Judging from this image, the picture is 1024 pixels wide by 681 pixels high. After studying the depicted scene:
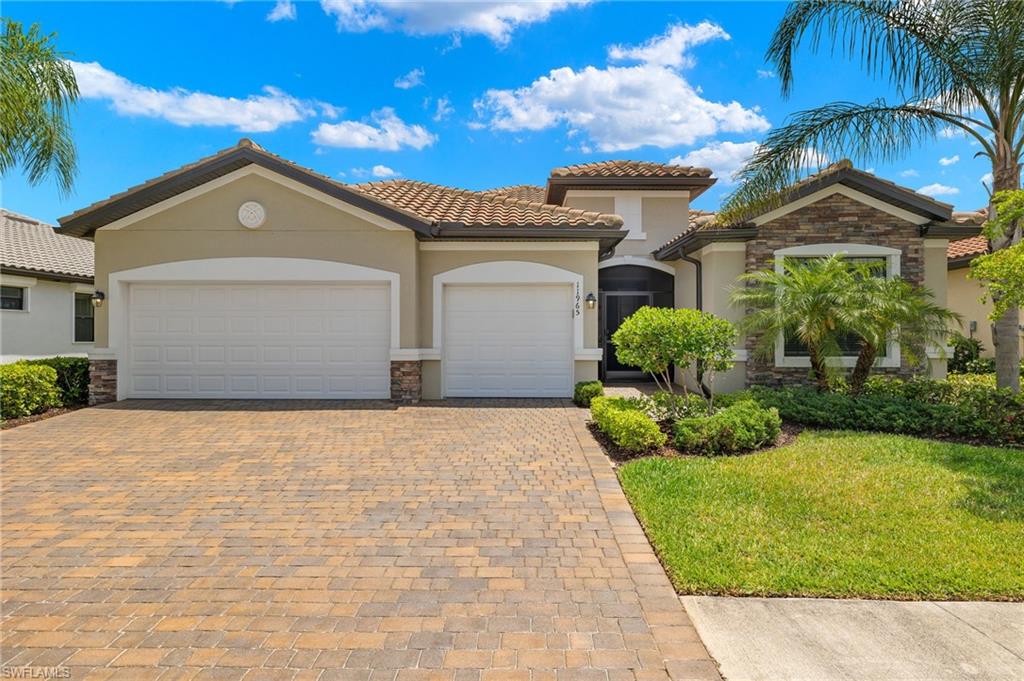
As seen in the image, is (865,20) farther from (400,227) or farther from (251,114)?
(251,114)

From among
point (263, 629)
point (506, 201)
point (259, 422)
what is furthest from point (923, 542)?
point (506, 201)

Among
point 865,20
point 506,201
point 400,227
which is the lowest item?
point 400,227

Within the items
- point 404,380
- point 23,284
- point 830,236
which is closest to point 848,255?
point 830,236

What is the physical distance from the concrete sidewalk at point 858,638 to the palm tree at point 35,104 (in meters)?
12.4

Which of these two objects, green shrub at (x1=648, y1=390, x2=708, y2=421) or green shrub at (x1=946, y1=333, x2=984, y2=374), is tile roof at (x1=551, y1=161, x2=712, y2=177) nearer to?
green shrub at (x1=648, y1=390, x2=708, y2=421)

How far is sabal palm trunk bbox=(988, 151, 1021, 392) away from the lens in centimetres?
958

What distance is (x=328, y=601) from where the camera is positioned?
3869mm

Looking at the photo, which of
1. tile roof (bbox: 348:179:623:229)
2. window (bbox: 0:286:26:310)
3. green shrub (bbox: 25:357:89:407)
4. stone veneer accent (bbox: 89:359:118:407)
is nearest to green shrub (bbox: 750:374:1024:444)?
tile roof (bbox: 348:179:623:229)

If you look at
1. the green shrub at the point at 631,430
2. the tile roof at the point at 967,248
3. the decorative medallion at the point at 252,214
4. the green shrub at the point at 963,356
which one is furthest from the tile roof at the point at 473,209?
the green shrub at the point at 963,356

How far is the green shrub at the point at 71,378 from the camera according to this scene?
37.4 ft

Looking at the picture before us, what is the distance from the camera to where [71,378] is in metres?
11.6

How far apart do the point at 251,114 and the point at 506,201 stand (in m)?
7.31

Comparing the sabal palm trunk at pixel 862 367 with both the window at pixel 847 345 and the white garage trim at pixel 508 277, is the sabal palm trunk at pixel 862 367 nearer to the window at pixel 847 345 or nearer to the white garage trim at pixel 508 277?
the window at pixel 847 345

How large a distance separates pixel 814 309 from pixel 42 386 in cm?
1474
